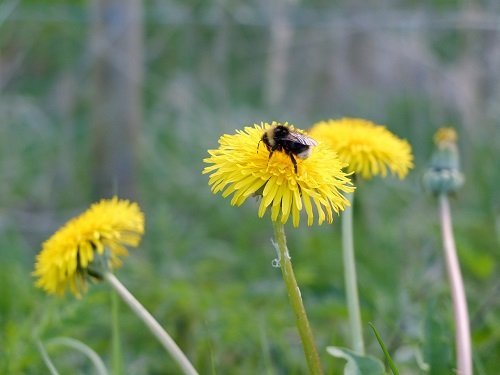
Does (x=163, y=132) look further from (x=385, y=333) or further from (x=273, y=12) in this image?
(x=385, y=333)

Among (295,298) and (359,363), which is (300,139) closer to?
(295,298)

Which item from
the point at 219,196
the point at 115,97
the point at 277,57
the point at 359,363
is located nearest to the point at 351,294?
the point at 359,363

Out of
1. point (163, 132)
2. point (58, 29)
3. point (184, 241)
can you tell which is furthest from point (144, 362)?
point (58, 29)

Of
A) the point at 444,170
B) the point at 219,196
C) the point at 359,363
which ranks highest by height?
the point at 219,196

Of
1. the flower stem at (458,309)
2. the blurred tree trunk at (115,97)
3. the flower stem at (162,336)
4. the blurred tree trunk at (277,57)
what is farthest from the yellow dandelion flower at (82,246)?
the blurred tree trunk at (277,57)

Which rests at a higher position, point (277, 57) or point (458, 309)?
point (277, 57)

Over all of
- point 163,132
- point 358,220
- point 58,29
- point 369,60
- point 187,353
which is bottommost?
point 187,353

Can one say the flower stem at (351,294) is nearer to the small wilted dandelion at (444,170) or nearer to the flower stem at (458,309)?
the flower stem at (458,309)

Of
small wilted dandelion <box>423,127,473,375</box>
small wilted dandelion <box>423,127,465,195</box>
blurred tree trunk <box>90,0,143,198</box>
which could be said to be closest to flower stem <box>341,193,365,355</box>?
small wilted dandelion <box>423,127,473,375</box>
